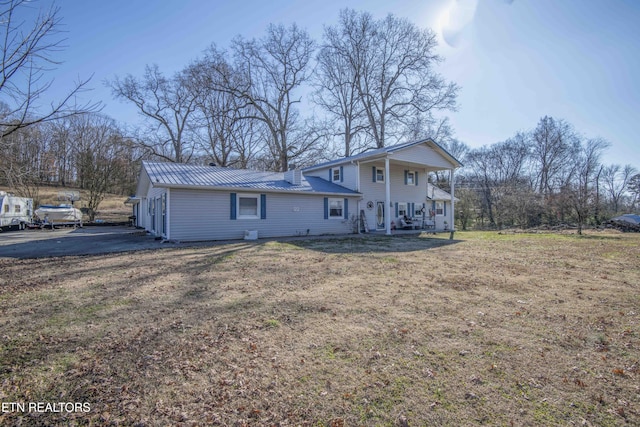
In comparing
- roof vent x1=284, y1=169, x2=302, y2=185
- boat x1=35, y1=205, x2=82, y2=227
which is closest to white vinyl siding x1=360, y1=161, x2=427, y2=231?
roof vent x1=284, y1=169, x2=302, y2=185

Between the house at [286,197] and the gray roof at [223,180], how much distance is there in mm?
35

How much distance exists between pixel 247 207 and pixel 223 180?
5.30 feet

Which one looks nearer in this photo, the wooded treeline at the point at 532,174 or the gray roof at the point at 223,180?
the gray roof at the point at 223,180

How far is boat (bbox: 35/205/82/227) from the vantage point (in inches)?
786

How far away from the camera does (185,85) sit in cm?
2759

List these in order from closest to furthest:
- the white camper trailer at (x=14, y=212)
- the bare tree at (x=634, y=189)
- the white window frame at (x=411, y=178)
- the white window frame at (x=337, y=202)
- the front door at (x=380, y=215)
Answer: the white window frame at (x=337, y=202) → the white camper trailer at (x=14, y=212) → the front door at (x=380, y=215) → the white window frame at (x=411, y=178) → the bare tree at (x=634, y=189)

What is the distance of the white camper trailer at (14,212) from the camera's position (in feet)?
58.6

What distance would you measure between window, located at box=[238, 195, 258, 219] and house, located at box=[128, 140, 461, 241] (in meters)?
0.05

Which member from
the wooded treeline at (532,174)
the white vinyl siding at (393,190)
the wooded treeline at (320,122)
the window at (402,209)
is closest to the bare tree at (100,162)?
the wooded treeline at (320,122)

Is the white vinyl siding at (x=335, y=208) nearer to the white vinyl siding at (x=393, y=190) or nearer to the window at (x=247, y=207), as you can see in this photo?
the white vinyl siding at (x=393, y=190)

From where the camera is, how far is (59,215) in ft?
66.7

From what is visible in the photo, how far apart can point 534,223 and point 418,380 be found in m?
26.8

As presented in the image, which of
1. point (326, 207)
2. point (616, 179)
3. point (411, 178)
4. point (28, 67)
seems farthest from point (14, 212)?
point (616, 179)

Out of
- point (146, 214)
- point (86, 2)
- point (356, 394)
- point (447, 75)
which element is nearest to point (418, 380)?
point (356, 394)
